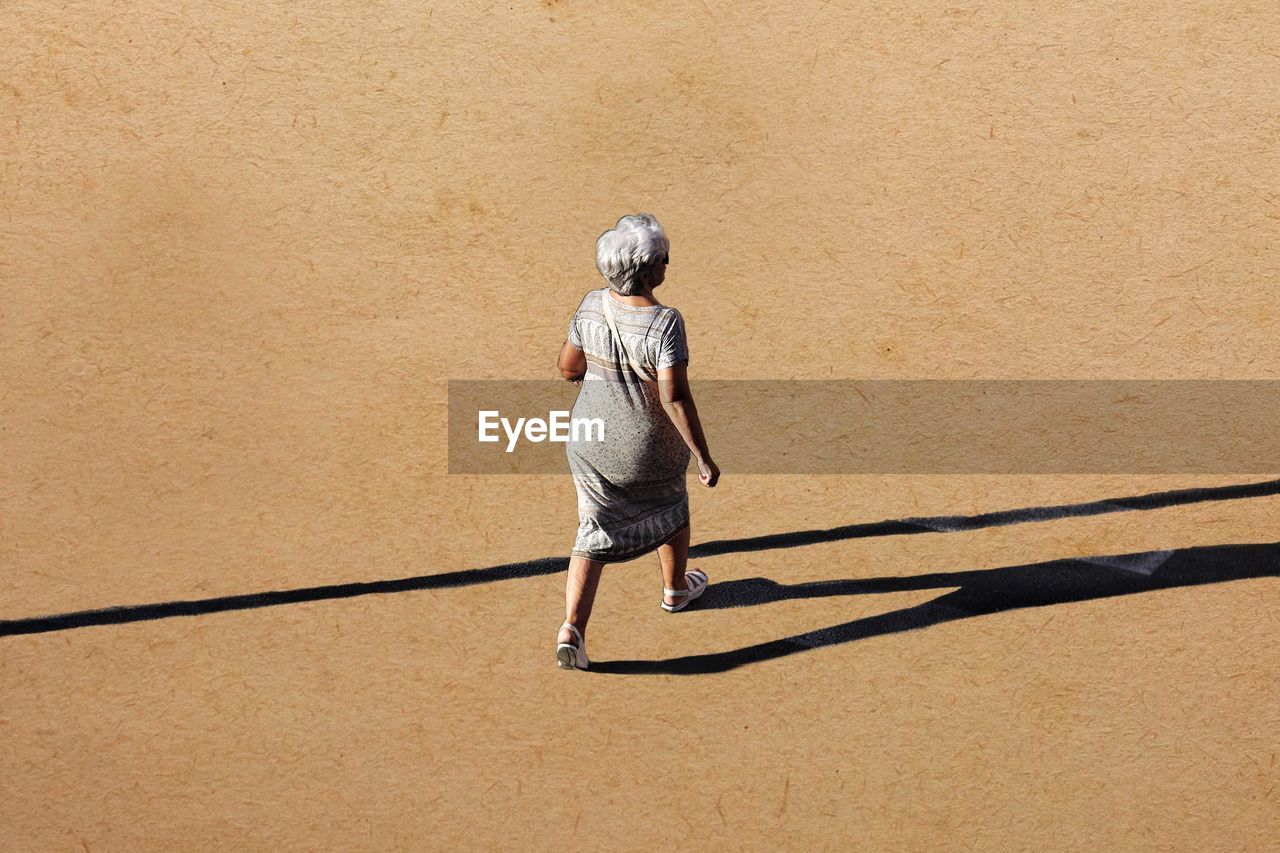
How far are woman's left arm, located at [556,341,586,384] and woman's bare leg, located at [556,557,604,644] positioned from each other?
618mm

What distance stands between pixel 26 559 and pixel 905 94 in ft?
13.4

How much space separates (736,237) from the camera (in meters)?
4.55

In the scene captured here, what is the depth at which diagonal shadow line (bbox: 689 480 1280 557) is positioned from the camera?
4.04 m

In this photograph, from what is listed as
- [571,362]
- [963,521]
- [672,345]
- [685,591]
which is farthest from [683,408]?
[963,521]

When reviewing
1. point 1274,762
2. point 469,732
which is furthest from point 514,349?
point 1274,762

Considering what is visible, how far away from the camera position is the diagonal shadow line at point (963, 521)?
4043 mm

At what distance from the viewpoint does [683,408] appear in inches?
127

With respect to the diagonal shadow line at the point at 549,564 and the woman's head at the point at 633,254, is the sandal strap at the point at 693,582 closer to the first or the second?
the diagonal shadow line at the point at 549,564

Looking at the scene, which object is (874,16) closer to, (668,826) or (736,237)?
(736,237)

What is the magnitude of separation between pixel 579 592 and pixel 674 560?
0.36 m

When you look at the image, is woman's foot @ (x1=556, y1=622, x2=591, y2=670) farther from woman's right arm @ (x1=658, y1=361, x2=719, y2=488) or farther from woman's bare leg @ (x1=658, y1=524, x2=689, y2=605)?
woman's right arm @ (x1=658, y1=361, x2=719, y2=488)

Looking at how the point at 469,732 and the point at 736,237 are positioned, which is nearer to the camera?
the point at 469,732

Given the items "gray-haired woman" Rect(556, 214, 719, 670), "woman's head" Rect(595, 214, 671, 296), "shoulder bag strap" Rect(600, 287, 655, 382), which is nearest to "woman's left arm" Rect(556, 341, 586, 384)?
"gray-haired woman" Rect(556, 214, 719, 670)

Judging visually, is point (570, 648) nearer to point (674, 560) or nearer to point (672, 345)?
point (674, 560)
